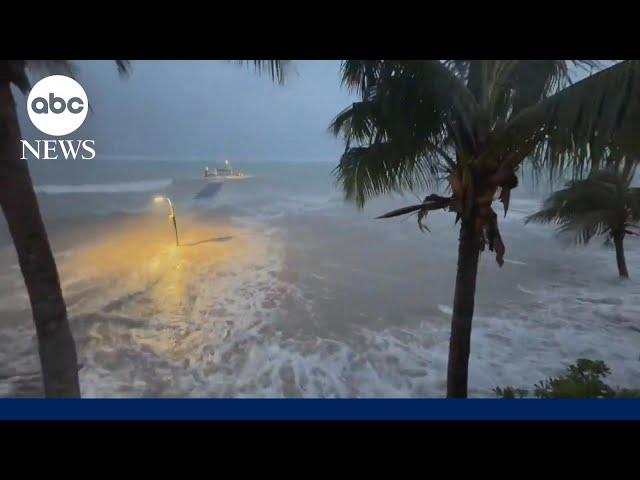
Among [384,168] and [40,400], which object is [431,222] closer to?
[384,168]

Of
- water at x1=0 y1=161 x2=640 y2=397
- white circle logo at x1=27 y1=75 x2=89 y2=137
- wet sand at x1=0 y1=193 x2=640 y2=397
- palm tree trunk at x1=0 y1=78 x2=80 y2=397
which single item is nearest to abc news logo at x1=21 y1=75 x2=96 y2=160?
white circle logo at x1=27 y1=75 x2=89 y2=137

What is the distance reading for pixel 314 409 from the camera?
5.34ft

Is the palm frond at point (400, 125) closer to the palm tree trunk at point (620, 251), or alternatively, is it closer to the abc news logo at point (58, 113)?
the abc news logo at point (58, 113)

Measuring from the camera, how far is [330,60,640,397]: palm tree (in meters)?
1.50

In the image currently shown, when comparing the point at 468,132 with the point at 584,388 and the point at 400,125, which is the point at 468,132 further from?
the point at 584,388

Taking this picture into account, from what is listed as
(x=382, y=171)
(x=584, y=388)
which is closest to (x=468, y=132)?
(x=382, y=171)

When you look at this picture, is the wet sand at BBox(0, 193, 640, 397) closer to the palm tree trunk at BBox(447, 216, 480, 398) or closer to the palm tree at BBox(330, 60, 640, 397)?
the palm tree trunk at BBox(447, 216, 480, 398)

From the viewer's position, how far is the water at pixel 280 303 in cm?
340

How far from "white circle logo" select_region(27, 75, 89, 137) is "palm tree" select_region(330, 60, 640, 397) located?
185 cm

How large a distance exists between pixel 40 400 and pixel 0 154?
141cm

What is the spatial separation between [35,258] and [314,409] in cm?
193

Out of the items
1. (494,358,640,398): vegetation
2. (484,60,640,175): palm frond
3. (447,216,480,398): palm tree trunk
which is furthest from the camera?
(447,216,480,398): palm tree trunk
